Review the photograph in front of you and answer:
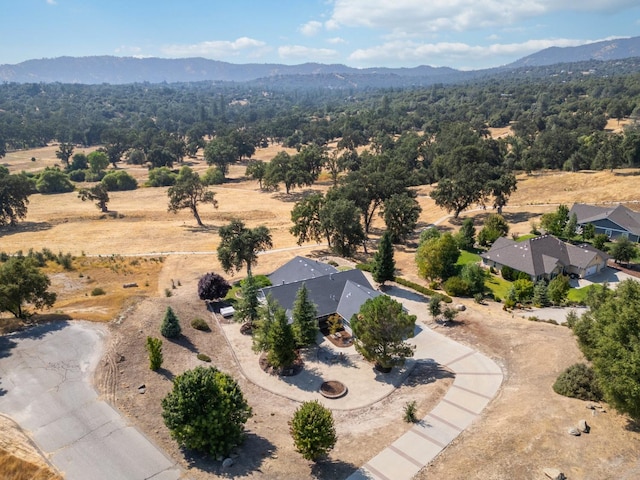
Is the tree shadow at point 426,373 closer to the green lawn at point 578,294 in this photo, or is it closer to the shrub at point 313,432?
the shrub at point 313,432

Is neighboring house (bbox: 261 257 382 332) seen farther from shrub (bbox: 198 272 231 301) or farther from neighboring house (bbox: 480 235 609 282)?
neighboring house (bbox: 480 235 609 282)

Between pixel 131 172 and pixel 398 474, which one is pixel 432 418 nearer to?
pixel 398 474

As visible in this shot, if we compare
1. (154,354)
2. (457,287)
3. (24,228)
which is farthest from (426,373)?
(24,228)

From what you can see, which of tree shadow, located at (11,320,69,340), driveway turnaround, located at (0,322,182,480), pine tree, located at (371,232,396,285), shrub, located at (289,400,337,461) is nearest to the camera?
shrub, located at (289,400,337,461)

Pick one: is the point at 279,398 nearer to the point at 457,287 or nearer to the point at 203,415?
the point at 203,415

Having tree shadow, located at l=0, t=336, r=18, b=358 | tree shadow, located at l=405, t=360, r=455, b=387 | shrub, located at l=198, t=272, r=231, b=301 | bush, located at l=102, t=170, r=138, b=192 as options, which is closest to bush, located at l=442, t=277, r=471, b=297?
tree shadow, located at l=405, t=360, r=455, b=387

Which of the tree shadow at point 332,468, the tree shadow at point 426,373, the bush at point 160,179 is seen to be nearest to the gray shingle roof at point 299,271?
the tree shadow at point 426,373

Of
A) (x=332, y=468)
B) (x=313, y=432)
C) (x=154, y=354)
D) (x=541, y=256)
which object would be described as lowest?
(x=332, y=468)
